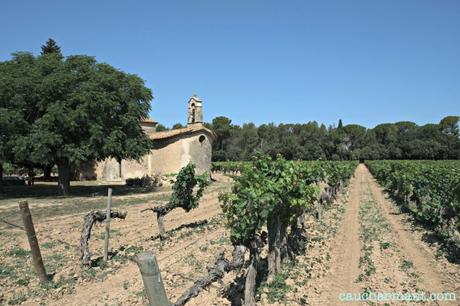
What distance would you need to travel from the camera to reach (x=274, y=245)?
8.31 metres

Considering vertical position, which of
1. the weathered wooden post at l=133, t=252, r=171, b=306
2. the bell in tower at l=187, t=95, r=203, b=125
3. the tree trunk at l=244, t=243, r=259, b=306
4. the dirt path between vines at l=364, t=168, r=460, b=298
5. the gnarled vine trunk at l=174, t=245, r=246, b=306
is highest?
the bell in tower at l=187, t=95, r=203, b=125

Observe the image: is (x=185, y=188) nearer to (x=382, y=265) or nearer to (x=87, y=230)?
(x=87, y=230)

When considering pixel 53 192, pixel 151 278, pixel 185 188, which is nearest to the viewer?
pixel 151 278

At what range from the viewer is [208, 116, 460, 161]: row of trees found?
282ft

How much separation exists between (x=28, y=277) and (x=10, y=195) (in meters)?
18.4

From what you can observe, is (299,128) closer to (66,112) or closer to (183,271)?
(66,112)

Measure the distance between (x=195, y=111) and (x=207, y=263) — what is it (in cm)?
2721

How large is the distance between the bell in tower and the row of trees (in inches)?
1770

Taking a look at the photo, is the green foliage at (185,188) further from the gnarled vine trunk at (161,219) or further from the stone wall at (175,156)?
the stone wall at (175,156)

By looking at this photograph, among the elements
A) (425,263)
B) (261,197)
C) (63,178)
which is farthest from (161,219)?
(63,178)

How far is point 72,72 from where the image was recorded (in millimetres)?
23203

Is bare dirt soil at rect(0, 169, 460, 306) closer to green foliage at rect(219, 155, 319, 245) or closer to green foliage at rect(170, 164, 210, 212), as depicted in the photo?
green foliage at rect(170, 164, 210, 212)

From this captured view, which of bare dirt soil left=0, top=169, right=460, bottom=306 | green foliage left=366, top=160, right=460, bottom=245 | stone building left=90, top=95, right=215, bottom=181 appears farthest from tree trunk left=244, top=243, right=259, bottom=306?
stone building left=90, top=95, right=215, bottom=181

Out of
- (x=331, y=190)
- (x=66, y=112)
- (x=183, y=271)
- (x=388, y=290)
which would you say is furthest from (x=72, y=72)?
(x=388, y=290)
